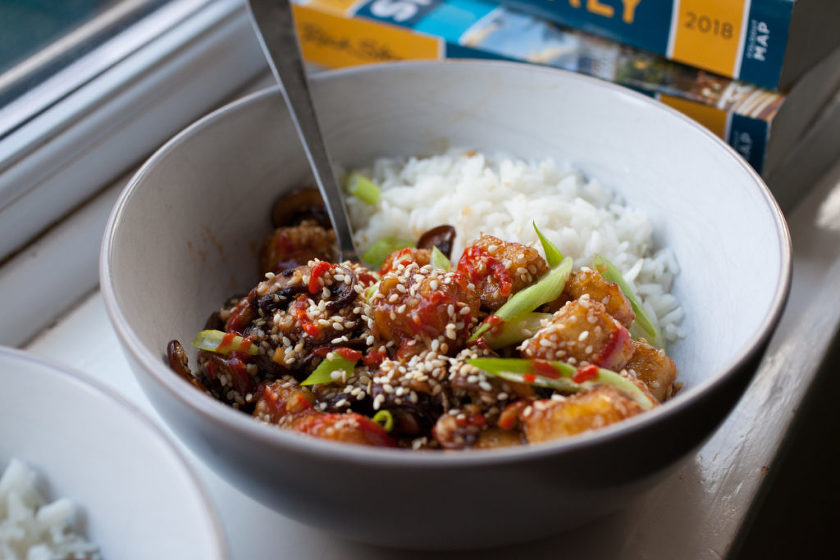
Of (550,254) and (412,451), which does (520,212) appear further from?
(412,451)

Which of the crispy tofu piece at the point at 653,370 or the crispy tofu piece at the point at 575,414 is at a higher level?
the crispy tofu piece at the point at 575,414

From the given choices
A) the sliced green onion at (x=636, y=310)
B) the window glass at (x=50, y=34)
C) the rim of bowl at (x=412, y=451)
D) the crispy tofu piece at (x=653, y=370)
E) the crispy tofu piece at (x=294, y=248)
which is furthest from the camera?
the window glass at (x=50, y=34)

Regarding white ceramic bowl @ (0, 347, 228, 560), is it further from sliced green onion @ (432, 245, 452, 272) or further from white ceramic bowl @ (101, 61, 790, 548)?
sliced green onion @ (432, 245, 452, 272)

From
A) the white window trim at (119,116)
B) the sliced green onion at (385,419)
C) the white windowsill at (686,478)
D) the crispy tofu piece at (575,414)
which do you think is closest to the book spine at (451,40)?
the white window trim at (119,116)

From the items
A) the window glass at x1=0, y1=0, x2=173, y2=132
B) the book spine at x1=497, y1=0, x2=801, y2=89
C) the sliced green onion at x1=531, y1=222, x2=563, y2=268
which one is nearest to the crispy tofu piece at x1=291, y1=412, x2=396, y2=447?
the sliced green onion at x1=531, y1=222, x2=563, y2=268

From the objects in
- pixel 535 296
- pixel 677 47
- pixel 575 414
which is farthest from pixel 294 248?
pixel 677 47

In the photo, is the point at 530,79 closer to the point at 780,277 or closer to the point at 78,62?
the point at 780,277

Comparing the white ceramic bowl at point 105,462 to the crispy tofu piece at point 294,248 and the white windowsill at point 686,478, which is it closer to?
the white windowsill at point 686,478
